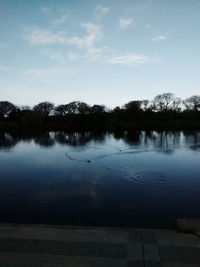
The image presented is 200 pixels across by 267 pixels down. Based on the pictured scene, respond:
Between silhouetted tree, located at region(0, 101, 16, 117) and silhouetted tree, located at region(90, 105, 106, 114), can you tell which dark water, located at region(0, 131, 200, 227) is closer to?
silhouetted tree, located at region(90, 105, 106, 114)

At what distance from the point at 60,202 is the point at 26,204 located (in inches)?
52.0

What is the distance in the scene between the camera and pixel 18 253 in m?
4.08

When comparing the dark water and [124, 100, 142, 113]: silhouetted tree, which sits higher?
[124, 100, 142, 113]: silhouetted tree

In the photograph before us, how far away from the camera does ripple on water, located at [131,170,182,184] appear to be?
40.3 ft

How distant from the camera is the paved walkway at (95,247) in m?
3.82

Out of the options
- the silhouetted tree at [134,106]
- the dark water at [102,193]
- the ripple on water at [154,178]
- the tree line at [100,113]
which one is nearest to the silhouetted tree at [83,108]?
the tree line at [100,113]

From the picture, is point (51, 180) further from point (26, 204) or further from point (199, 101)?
point (199, 101)

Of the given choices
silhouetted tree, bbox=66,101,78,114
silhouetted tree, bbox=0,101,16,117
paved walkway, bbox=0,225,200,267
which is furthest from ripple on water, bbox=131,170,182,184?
silhouetted tree, bbox=0,101,16,117

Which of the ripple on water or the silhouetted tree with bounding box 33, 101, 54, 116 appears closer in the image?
the ripple on water

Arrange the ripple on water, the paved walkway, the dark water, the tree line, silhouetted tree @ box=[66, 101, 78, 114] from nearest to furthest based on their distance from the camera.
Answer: the paved walkway, the dark water, the ripple on water, the tree line, silhouetted tree @ box=[66, 101, 78, 114]

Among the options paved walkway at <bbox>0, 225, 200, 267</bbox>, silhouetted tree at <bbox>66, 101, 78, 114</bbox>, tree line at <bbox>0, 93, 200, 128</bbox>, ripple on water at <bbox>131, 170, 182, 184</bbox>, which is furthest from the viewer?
silhouetted tree at <bbox>66, 101, 78, 114</bbox>

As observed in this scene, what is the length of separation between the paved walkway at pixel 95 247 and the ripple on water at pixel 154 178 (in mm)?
7610

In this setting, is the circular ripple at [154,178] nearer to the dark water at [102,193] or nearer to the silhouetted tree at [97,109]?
the dark water at [102,193]

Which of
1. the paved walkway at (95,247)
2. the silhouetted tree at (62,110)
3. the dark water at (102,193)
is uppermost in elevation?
the silhouetted tree at (62,110)
